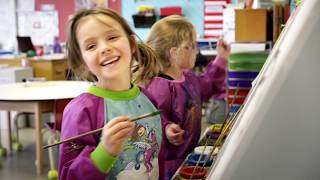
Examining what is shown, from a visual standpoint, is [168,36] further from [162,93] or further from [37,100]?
[37,100]

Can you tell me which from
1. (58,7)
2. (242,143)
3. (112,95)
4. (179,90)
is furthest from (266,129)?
(58,7)

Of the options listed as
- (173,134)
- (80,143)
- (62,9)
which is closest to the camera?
(80,143)

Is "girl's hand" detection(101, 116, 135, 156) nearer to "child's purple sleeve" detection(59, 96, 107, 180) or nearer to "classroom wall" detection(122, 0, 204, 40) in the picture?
"child's purple sleeve" detection(59, 96, 107, 180)

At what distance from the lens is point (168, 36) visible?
72.1 inches

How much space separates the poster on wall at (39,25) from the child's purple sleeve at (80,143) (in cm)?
731

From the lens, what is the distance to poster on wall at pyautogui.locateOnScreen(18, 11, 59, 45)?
8045 millimetres

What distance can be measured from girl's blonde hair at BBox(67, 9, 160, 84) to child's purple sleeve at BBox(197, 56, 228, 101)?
868 mm

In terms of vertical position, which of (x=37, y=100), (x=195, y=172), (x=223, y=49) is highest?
(x=223, y=49)

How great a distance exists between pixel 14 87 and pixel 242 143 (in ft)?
11.9

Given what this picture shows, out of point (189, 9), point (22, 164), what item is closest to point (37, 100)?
point (22, 164)

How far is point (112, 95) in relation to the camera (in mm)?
1078

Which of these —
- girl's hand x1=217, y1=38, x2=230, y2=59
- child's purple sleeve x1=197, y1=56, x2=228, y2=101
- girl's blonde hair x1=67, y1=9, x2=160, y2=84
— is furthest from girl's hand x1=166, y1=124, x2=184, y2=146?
girl's hand x1=217, y1=38, x2=230, y2=59

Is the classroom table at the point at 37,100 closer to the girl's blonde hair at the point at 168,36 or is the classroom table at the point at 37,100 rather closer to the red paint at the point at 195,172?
the girl's blonde hair at the point at 168,36

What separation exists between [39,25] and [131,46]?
24.1ft
